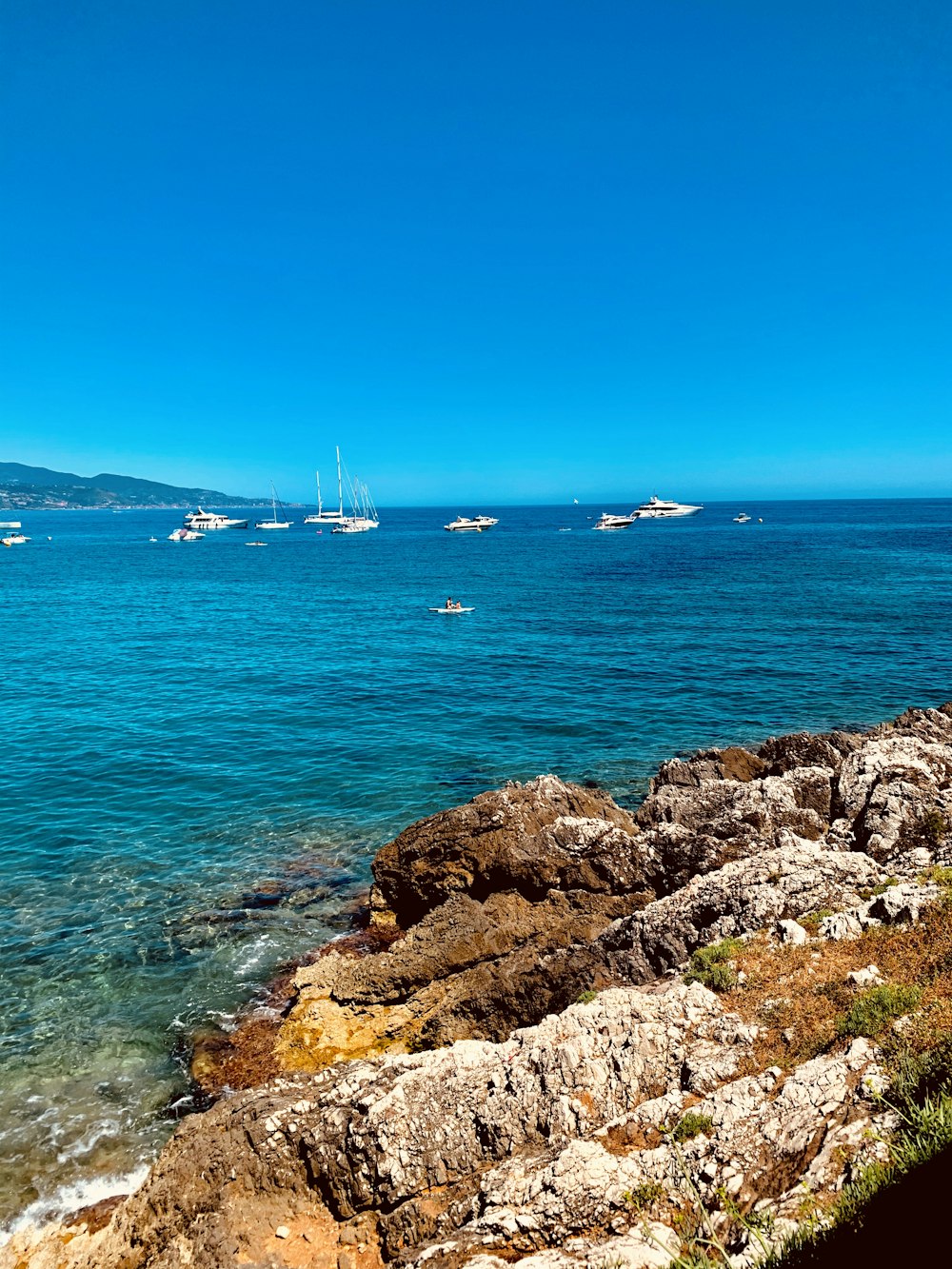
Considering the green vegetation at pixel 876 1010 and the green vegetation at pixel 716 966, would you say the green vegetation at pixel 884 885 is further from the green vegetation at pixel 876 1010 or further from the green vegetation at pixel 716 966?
the green vegetation at pixel 876 1010

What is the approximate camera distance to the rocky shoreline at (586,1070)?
8352mm

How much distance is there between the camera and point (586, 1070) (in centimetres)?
1029

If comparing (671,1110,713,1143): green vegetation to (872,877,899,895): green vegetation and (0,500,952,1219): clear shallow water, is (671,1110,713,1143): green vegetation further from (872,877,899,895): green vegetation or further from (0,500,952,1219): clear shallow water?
(0,500,952,1219): clear shallow water

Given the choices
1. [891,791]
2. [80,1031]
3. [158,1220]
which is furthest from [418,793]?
[158,1220]

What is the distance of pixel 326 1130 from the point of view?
10.6 m

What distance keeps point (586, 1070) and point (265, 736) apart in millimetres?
27234

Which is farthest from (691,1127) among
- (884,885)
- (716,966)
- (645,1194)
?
(884,885)

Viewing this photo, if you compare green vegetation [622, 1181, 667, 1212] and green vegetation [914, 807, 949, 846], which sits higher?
green vegetation [914, 807, 949, 846]

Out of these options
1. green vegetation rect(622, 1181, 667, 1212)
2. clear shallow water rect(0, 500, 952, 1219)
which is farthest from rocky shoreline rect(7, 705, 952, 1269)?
clear shallow water rect(0, 500, 952, 1219)

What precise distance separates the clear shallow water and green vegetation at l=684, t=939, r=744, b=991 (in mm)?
10122

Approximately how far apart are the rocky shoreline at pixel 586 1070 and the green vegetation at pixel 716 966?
5 cm

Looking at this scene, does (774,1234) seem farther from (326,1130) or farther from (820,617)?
(820,617)

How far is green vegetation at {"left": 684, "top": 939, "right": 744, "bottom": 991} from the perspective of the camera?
11.5 m

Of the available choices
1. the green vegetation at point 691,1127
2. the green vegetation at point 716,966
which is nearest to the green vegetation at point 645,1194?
the green vegetation at point 691,1127
